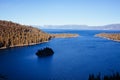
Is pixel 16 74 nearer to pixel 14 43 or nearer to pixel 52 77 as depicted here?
pixel 52 77

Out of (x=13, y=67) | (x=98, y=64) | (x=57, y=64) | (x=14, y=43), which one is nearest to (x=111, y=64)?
(x=98, y=64)

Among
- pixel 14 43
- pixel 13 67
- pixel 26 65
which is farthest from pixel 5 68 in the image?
pixel 14 43

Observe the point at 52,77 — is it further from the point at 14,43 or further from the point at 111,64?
the point at 14,43

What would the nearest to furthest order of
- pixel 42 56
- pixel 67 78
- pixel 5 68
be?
pixel 67 78 < pixel 5 68 < pixel 42 56

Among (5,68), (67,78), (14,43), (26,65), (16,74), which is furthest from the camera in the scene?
(14,43)

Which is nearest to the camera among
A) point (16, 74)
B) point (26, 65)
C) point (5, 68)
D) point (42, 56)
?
point (16, 74)

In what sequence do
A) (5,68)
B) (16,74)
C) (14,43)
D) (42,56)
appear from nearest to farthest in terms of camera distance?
1. (16,74)
2. (5,68)
3. (42,56)
4. (14,43)

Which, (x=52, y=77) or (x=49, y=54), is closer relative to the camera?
(x=52, y=77)

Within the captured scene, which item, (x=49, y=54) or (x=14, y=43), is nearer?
(x=49, y=54)
